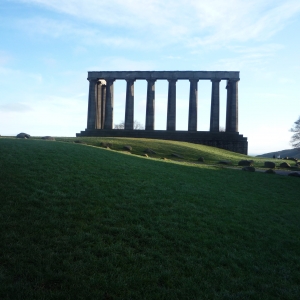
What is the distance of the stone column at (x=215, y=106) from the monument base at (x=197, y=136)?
2359 mm

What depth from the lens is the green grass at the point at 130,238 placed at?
25.1ft

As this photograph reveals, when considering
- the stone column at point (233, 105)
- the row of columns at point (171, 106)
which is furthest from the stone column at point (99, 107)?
the stone column at point (233, 105)

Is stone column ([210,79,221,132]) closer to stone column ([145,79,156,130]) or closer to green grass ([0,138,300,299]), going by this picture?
stone column ([145,79,156,130])

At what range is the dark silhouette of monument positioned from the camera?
63.2 meters

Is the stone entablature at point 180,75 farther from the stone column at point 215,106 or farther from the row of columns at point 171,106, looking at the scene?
the stone column at point 215,106

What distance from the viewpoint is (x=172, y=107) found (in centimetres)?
6512

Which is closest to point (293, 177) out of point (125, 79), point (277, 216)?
point (277, 216)

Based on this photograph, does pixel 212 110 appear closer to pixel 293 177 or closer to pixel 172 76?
pixel 172 76

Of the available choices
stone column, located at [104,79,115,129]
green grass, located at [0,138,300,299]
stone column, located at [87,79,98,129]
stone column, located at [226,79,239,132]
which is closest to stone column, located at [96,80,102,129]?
stone column, located at [87,79,98,129]

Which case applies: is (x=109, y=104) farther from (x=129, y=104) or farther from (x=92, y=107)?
(x=129, y=104)

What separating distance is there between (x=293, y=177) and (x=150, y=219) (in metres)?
22.3

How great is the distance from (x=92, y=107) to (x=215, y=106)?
75.6ft

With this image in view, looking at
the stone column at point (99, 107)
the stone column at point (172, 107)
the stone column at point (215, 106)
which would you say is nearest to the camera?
the stone column at point (172, 107)

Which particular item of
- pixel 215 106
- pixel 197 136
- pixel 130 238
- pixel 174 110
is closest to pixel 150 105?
pixel 174 110
